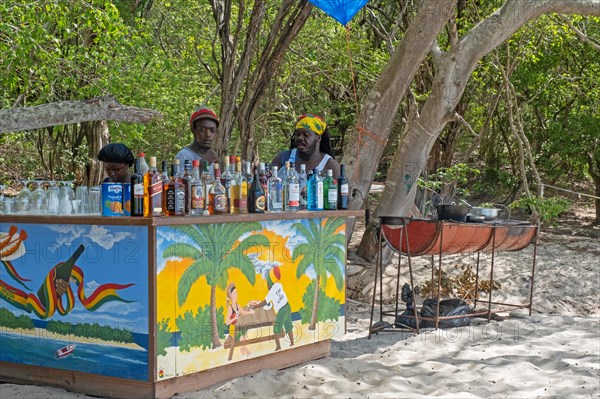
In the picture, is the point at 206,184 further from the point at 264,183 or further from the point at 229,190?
the point at 264,183

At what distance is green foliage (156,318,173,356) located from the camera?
460cm

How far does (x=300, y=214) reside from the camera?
18.2 ft

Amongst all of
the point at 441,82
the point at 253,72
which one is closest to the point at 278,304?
the point at 441,82

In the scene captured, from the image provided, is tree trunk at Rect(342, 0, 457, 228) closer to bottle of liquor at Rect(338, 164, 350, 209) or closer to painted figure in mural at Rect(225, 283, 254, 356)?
bottle of liquor at Rect(338, 164, 350, 209)

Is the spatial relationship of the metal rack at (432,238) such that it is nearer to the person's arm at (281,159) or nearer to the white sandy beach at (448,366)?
the white sandy beach at (448,366)

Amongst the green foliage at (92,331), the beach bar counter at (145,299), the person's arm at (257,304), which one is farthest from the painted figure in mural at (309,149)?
the green foliage at (92,331)

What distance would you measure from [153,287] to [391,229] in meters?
3.06

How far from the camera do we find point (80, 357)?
486cm

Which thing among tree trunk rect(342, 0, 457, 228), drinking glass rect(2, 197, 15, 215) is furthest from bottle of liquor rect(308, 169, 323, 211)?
tree trunk rect(342, 0, 457, 228)

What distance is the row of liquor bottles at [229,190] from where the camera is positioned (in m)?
4.66

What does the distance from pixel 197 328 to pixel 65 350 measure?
796 mm

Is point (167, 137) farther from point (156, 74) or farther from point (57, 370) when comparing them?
point (57, 370)

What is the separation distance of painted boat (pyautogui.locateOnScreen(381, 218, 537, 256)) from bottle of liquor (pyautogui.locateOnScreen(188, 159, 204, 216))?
7.90ft

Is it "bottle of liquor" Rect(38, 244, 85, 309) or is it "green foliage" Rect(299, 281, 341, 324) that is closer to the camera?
"bottle of liquor" Rect(38, 244, 85, 309)
